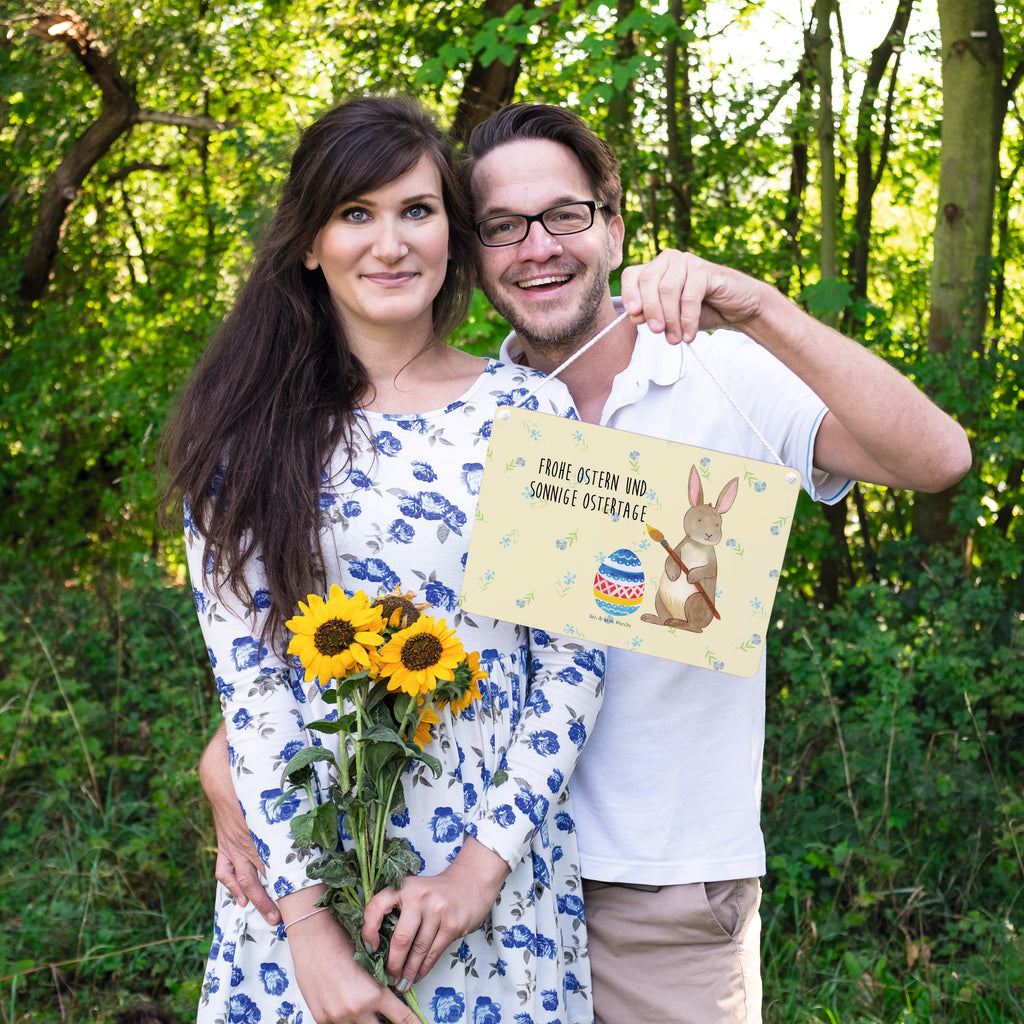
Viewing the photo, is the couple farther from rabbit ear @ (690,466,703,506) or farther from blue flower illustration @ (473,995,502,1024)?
rabbit ear @ (690,466,703,506)

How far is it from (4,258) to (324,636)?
6.84 m

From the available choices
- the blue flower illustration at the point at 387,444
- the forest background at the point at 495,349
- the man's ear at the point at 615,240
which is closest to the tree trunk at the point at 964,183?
the forest background at the point at 495,349

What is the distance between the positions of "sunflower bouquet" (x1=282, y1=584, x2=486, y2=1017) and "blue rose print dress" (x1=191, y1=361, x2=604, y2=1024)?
0.36 ft

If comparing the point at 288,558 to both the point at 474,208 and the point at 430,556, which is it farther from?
the point at 474,208

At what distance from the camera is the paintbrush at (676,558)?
1.48 metres

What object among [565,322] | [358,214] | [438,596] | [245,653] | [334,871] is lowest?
[334,871]

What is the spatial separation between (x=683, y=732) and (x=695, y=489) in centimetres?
59

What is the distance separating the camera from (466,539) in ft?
5.82

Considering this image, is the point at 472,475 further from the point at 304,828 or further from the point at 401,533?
the point at 304,828

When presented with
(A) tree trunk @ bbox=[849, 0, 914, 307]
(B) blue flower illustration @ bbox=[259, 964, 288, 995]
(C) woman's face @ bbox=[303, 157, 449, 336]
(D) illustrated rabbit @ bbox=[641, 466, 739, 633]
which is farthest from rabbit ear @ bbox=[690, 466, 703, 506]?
(A) tree trunk @ bbox=[849, 0, 914, 307]

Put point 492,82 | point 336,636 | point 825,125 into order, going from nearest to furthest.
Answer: point 336,636
point 825,125
point 492,82

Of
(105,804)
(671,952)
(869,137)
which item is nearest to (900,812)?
(671,952)

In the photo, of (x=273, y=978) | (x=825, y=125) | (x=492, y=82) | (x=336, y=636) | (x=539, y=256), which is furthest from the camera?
(x=492, y=82)

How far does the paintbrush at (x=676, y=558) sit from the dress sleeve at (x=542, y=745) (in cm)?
31
